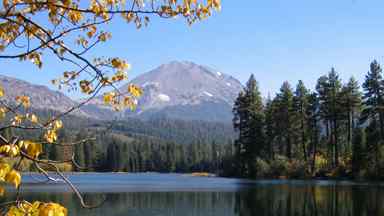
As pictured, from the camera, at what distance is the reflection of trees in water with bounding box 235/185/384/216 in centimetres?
2355

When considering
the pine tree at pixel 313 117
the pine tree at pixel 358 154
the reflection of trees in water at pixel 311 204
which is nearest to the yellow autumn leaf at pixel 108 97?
the reflection of trees in water at pixel 311 204

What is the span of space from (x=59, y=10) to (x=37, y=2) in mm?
449

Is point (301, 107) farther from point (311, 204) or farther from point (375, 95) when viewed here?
point (311, 204)

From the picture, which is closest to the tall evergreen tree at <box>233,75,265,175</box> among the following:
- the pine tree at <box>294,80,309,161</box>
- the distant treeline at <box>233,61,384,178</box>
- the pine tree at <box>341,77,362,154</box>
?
the distant treeline at <box>233,61,384,178</box>

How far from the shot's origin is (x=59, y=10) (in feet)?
14.1

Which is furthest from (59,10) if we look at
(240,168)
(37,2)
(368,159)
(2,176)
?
(240,168)

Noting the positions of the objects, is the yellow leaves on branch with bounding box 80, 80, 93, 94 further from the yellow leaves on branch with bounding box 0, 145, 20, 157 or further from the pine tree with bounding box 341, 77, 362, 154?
the pine tree with bounding box 341, 77, 362, 154

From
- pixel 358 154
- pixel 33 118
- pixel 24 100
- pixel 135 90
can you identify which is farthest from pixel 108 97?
pixel 358 154

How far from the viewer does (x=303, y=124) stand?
68.6 m

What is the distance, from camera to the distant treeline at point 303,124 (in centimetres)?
5747

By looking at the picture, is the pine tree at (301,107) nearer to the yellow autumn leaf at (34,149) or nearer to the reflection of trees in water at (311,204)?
the reflection of trees in water at (311,204)

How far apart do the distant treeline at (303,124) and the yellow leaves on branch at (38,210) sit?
52731mm

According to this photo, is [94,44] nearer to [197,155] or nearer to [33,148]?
[33,148]

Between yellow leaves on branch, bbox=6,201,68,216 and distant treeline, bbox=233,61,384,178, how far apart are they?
52731mm
